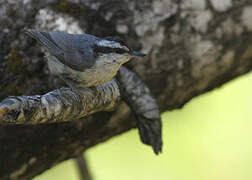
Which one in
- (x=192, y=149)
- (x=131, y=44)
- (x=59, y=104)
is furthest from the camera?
(x=192, y=149)

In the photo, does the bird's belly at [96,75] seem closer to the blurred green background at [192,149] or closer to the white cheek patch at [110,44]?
the white cheek patch at [110,44]

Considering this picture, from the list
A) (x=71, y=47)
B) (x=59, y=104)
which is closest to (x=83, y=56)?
(x=71, y=47)

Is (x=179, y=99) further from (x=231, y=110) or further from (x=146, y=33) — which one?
(x=231, y=110)

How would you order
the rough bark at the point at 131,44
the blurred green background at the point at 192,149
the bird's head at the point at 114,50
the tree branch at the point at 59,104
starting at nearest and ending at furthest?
the tree branch at the point at 59,104
the bird's head at the point at 114,50
the rough bark at the point at 131,44
the blurred green background at the point at 192,149

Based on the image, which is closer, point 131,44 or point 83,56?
point 83,56

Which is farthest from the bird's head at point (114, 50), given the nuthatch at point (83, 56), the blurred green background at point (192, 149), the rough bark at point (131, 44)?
the blurred green background at point (192, 149)

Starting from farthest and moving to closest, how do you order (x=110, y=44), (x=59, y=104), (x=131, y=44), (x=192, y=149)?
(x=192, y=149), (x=131, y=44), (x=110, y=44), (x=59, y=104)

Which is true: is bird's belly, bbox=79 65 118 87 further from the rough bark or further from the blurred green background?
the blurred green background

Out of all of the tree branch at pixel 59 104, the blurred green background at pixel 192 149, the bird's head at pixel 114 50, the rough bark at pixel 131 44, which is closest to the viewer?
the tree branch at pixel 59 104

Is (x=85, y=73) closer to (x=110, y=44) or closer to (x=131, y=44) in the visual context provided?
(x=110, y=44)
